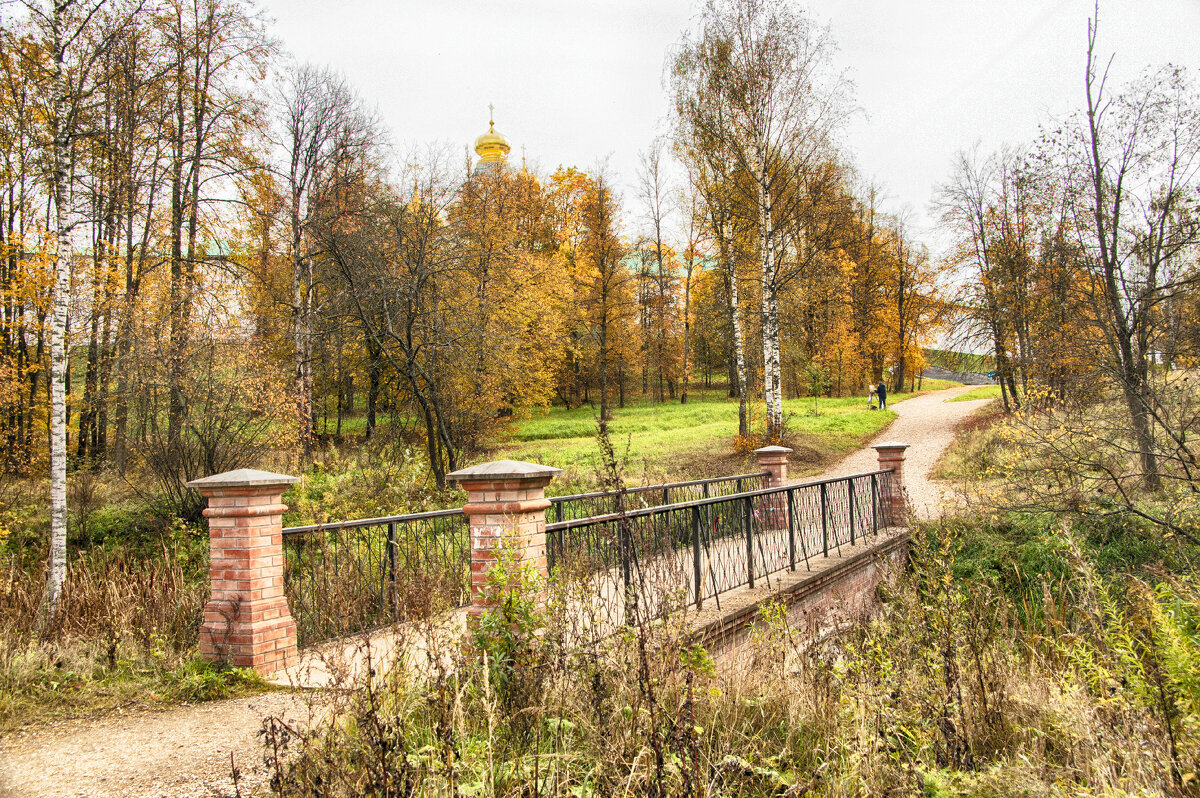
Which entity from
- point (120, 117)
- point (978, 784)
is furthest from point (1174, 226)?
point (120, 117)

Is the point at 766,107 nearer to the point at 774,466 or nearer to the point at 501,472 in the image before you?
the point at 774,466

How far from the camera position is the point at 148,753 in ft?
11.5

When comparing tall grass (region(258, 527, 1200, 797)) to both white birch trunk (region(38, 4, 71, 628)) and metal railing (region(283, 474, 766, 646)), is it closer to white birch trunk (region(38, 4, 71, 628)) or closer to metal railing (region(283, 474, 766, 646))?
metal railing (region(283, 474, 766, 646))

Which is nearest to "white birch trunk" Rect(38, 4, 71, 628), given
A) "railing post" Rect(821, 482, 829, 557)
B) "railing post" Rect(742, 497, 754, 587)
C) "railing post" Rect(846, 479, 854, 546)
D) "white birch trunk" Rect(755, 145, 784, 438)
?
"railing post" Rect(742, 497, 754, 587)

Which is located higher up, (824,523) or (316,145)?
(316,145)

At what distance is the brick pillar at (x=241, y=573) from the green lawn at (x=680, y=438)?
7.53 m

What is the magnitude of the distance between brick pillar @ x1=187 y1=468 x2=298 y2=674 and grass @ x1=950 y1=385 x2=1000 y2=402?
30.4 metres

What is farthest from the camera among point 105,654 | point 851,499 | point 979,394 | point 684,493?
point 979,394

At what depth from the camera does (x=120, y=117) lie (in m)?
13.0

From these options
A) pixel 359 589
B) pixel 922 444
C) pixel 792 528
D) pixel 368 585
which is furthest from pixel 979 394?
pixel 359 589

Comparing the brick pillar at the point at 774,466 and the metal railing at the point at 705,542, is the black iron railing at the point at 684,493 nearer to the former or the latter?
the brick pillar at the point at 774,466

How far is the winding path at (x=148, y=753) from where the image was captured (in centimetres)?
310

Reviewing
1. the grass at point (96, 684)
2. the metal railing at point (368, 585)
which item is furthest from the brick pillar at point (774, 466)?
the grass at point (96, 684)

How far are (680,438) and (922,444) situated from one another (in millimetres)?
7307
